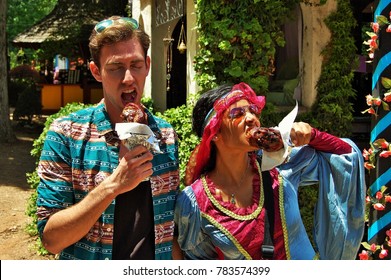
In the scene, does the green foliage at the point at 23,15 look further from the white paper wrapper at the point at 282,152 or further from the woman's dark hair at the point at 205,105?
the white paper wrapper at the point at 282,152

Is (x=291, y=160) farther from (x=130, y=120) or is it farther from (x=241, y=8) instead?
(x=241, y=8)

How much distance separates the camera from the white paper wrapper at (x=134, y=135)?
2.05 meters

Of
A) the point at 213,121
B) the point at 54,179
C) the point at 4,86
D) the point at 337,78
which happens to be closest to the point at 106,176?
the point at 54,179

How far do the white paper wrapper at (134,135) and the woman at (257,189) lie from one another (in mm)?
531

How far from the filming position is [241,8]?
21.1ft

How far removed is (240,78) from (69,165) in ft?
15.0

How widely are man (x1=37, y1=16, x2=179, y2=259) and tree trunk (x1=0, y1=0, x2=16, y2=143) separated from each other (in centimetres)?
1371

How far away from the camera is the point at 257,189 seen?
2656 mm

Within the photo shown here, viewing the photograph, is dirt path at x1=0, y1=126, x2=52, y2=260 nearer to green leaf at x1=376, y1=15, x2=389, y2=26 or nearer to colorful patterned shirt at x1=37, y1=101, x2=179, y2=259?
colorful patterned shirt at x1=37, y1=101, x2=179, y2=259

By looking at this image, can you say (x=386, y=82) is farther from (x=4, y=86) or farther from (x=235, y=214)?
(x=4, y=86)

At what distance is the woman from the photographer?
253cm

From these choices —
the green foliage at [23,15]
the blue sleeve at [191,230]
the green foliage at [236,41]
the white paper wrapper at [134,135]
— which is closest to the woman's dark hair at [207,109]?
the blue sleeve at [191,230]

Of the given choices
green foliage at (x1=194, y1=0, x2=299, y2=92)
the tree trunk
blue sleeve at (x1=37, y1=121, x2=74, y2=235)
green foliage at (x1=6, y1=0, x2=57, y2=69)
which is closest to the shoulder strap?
blue sleeve at (x1=37, y1=121, x2=74, y2=235)

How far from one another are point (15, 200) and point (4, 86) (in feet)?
19.4
